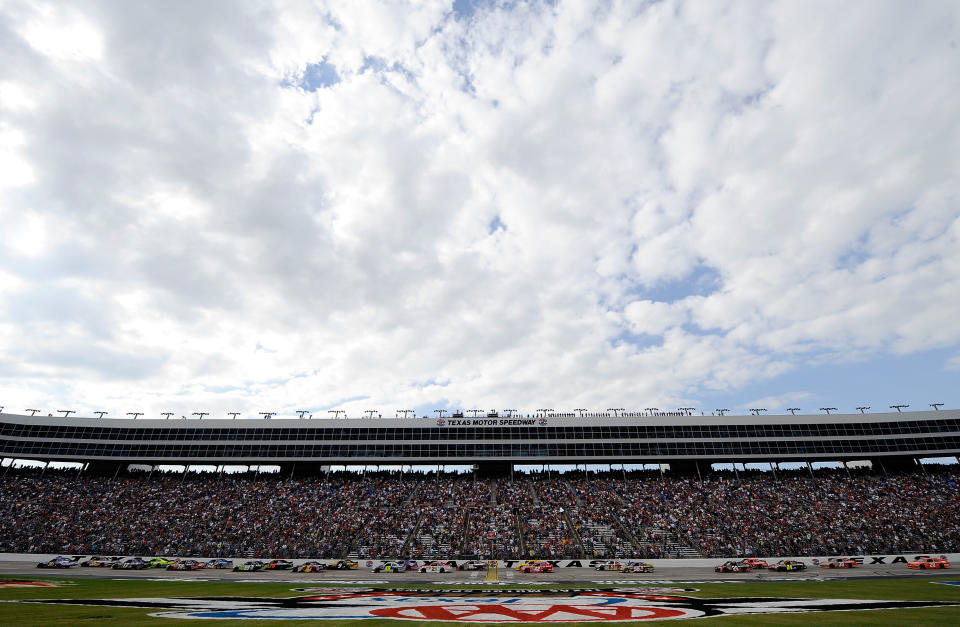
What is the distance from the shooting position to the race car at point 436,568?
5169cm

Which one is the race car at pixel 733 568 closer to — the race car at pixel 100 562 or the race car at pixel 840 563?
the race car at pixel 840 563

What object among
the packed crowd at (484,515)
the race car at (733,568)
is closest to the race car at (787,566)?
the race car at (733,568)

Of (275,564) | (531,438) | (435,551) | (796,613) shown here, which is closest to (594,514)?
(531,438)

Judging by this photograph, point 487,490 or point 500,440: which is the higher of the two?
point 500,440

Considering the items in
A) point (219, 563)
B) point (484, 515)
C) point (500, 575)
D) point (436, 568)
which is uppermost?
point (484, 515)

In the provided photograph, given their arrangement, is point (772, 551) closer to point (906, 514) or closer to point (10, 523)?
point (906, 514)

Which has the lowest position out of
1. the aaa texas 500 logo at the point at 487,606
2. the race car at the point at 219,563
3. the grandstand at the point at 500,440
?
the race car at the point at 219,563

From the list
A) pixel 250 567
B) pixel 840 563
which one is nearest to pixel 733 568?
pixel 840 563

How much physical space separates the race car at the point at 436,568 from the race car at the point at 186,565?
26.7m

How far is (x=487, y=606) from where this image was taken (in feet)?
86.4

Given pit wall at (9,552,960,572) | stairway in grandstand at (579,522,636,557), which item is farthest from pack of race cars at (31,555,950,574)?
stairway in grandstand at (579,522,636,557)

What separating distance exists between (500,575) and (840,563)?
131 feet

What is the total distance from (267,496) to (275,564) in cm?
2463

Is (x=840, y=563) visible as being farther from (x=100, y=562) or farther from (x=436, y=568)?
(x=100, y=562)
